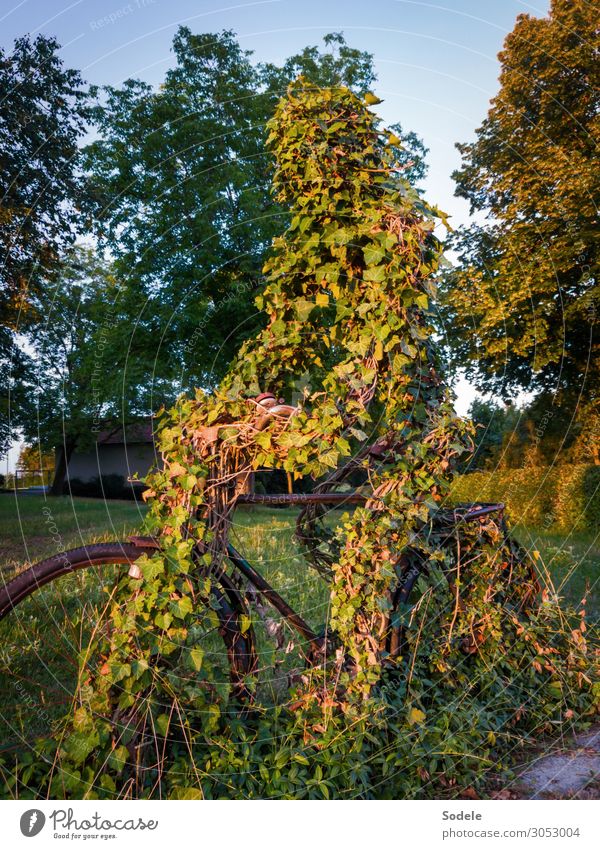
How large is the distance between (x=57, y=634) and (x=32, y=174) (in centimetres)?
844

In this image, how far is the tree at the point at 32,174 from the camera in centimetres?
935

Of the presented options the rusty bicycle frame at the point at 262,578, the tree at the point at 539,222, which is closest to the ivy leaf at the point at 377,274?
the rusty bicycle frame at the point at 262,578

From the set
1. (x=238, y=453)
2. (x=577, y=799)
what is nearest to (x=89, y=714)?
(x=238, y=453)

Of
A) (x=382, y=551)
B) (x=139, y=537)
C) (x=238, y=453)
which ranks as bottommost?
(x=382, y=551)

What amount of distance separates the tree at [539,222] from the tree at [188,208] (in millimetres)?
2912

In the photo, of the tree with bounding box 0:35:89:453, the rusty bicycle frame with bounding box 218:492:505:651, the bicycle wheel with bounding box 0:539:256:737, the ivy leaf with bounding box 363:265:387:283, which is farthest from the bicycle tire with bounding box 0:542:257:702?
the tree with bounding box 0:35:89:453

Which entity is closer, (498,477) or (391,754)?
(391,754)

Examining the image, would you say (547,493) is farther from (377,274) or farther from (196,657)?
(196,657)

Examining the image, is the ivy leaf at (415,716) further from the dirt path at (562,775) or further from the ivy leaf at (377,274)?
the ivy leaf at (377,274)

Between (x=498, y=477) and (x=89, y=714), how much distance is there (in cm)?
1498

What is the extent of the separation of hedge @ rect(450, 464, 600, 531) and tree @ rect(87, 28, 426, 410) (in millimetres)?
6454

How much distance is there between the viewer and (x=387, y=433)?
359 centimetres

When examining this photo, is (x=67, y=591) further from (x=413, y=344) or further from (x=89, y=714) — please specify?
(x=413, y=344)

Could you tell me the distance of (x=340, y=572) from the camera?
335 cm
